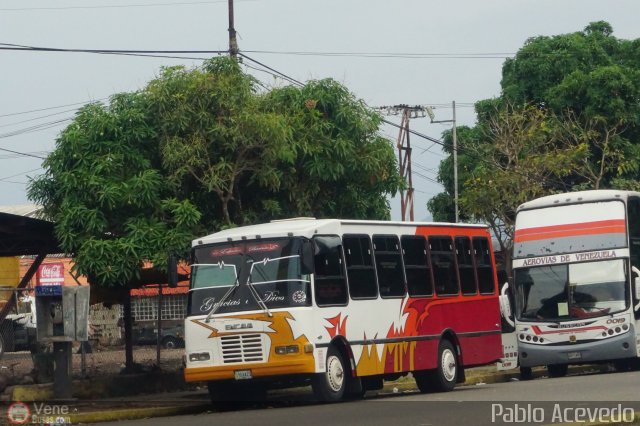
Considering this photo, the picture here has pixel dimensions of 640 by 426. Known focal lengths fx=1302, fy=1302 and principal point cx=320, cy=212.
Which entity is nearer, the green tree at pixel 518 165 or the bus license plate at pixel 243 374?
the bus license plate at pixel 243 374

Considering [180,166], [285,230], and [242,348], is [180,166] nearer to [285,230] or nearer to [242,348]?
[285,230]

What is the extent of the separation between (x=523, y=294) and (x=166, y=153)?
969 centimetres

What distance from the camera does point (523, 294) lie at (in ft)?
95.2

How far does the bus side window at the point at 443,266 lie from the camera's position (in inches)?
905

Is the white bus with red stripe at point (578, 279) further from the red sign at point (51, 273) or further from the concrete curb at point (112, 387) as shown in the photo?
the red sign at point (51, 273)

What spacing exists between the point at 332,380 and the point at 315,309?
113 centimetres

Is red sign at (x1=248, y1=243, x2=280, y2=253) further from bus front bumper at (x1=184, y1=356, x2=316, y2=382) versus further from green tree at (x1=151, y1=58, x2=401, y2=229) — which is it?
green tree at (x1=151, y1=58, x2=401, y2=229)

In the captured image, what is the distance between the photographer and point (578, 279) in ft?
92.6

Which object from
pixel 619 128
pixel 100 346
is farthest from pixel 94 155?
pixel 619 128

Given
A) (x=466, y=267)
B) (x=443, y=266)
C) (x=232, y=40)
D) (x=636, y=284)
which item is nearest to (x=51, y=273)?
(x=232, y=40)

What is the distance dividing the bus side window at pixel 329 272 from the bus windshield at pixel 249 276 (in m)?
0.26

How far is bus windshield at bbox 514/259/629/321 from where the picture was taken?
91.3 ft

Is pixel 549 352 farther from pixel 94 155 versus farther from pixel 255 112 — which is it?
pixel 94 155

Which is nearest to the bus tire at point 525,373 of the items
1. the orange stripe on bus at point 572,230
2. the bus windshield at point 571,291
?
the bus windshield at point 571,291
